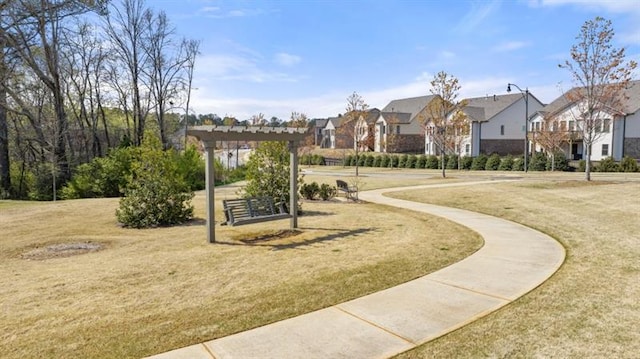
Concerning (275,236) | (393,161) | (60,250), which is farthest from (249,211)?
(393,161)

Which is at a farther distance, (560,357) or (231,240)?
(231,240)

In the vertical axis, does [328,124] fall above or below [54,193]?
above

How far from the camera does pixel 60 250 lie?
342 inches

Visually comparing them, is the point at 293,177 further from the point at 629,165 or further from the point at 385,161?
the point at 385,161

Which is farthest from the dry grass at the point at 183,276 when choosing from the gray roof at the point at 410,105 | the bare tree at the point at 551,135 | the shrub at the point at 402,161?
the gray roof at the point at 410,105

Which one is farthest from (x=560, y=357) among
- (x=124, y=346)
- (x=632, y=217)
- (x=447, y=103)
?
(x=447, y=103)

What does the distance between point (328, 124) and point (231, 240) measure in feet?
241

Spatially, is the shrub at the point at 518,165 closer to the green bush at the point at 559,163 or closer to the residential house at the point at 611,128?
the green bush at the point at 559,163

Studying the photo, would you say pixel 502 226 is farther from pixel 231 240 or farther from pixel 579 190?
pixel 579 190

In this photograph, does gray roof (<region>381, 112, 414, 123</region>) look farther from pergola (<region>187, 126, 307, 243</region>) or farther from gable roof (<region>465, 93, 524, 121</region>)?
pergola (<region>187, 126, 307, 243</region>)

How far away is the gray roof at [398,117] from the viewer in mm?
60122

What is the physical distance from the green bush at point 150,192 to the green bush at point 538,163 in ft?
114

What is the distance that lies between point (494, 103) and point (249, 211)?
2140 inches

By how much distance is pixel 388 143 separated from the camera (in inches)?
2122
